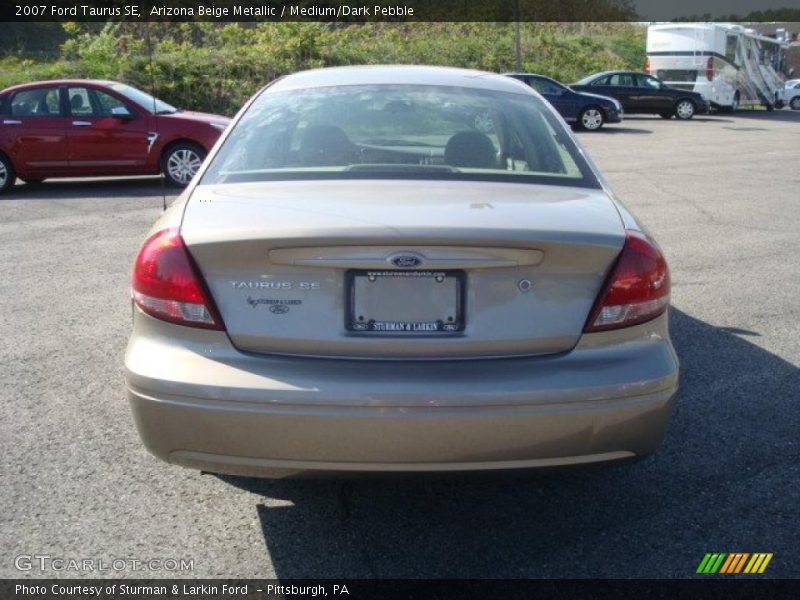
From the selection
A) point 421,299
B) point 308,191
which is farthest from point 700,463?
point 308,191

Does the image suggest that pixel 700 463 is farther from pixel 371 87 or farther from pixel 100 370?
pixel 100 370

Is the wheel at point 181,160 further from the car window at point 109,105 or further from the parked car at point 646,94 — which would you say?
the parked car at point 646,94

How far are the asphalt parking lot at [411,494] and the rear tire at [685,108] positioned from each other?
25.0 metres

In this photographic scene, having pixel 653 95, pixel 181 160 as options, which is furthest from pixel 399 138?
pixel 653 95

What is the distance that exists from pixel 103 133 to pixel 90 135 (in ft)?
0.61

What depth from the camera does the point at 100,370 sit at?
17.7ft

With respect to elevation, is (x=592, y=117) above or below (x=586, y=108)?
below

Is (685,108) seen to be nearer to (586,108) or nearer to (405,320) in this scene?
(586,108)

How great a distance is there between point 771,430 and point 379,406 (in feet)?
7.74

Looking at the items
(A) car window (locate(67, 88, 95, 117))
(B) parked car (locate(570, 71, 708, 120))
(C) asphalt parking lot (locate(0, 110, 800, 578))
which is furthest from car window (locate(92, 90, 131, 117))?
(B) parked car (locate(570, 71, 708, 120))

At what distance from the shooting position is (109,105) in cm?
1420

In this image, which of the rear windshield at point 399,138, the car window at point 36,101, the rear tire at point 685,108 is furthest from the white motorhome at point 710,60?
the rear windshield at point 399,138

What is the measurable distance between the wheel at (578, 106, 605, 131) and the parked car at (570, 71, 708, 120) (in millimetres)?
3748

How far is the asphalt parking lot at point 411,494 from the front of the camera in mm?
3383
